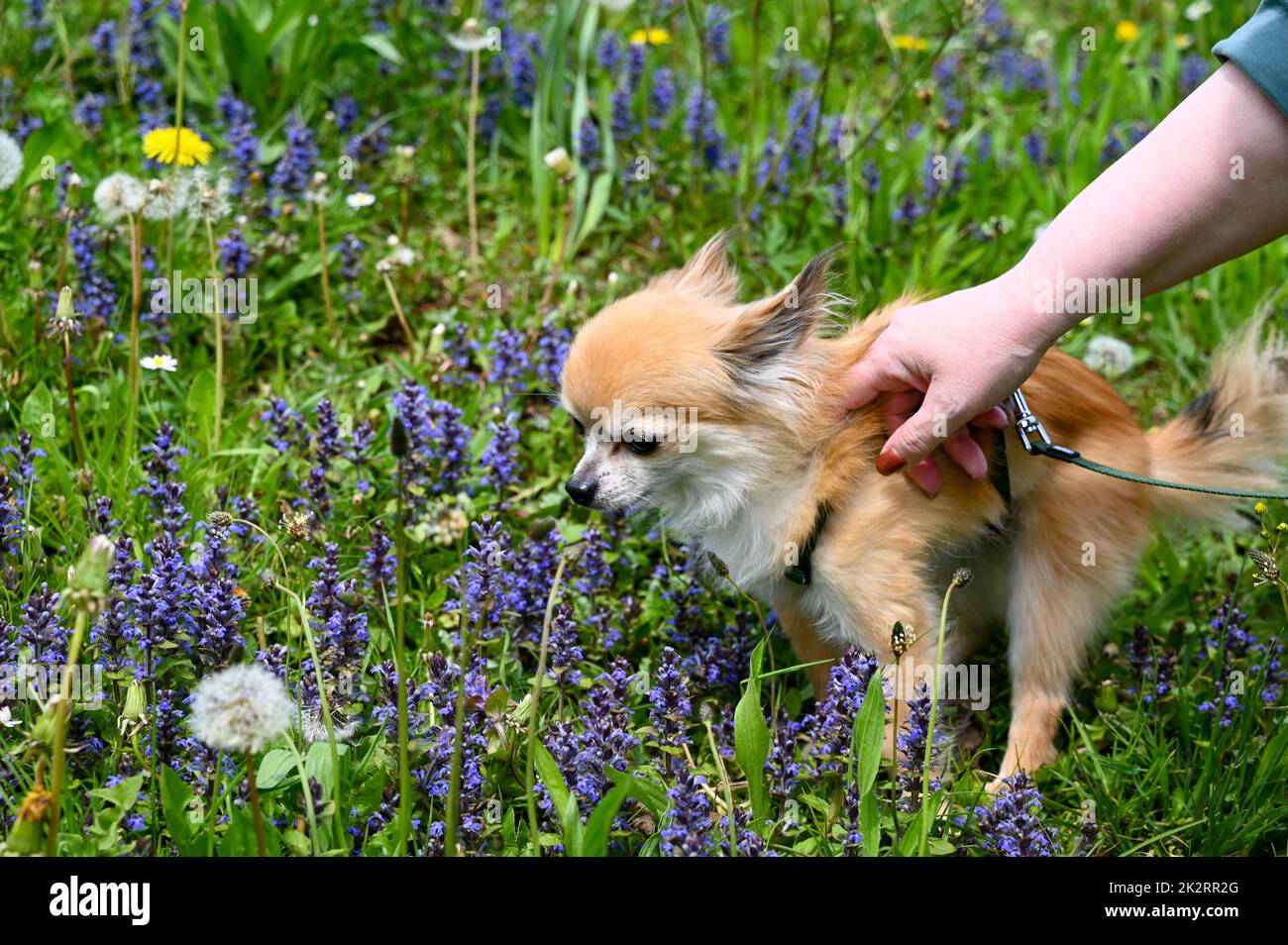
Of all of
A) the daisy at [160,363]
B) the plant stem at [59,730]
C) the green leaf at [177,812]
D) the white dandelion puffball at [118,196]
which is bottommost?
the green leaf at [177,812]

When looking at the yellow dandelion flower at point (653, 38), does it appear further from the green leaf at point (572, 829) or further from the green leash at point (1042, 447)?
the green leaf at point (572, 829)

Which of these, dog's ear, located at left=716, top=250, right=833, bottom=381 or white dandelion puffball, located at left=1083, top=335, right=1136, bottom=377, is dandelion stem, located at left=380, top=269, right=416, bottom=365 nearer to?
dog's ear, located at left=716, top=250, right=833, bottom=381

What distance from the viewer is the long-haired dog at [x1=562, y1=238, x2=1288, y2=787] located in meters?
2.72

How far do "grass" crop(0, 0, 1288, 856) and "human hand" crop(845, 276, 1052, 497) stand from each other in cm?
52

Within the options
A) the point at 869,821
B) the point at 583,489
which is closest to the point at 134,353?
the point at 583,489

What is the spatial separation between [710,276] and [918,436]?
30.3 inches

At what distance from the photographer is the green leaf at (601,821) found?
1.90 m

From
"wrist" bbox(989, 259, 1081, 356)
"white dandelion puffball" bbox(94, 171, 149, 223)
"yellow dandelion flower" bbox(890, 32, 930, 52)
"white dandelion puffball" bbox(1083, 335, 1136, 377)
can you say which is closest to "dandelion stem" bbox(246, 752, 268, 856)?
"wrist" bbox(989, 259, 1081, 356)

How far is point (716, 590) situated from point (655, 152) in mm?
1956

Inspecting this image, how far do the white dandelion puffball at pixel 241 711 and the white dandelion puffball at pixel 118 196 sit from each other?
65.6 inches

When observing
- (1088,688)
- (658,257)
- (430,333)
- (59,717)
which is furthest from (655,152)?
(59,717)

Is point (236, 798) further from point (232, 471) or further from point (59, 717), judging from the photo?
point (232, 471)

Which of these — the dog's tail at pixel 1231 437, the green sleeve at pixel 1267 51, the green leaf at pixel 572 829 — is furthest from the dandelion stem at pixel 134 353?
the dog's tail at pixel 1231 437
